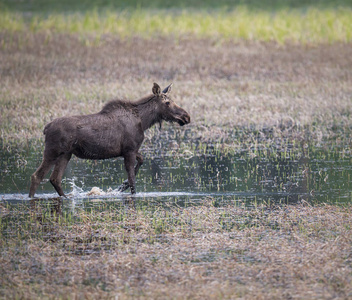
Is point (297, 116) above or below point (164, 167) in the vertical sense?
above

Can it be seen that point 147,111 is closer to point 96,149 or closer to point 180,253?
point 96,149

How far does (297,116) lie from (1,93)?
830cm

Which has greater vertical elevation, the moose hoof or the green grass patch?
the green grass patch

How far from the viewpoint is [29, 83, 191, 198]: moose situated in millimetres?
10961

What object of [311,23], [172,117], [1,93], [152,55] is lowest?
[172,117]

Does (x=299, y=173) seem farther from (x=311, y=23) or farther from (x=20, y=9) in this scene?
(x=20, y=9)

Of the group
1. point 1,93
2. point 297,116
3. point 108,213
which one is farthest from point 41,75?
point 108,213

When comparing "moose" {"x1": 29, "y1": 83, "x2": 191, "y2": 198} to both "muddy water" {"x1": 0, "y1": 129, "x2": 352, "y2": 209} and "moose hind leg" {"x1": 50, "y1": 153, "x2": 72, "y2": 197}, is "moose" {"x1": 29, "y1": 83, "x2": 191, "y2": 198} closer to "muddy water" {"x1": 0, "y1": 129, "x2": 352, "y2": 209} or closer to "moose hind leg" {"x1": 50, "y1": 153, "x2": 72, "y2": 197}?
"moose hind leg" {"x1": 50, "y1": 153, "x2": 72, "y2": 197}

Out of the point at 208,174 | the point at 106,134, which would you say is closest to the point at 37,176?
the point at 106,134

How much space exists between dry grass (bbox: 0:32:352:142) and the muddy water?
228 centimetres

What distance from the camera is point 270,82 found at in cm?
2256

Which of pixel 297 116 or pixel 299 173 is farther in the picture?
pixel 297 116

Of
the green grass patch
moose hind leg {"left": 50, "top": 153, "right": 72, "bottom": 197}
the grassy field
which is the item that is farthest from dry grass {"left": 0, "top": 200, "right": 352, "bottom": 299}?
the green grass patch

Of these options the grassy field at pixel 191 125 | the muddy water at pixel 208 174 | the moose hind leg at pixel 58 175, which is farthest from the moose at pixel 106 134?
the grassy field at pixel 191 125
